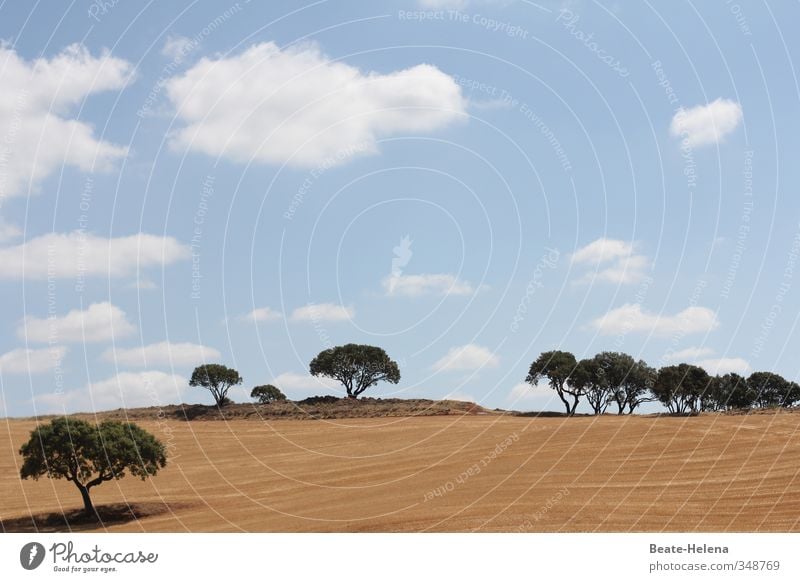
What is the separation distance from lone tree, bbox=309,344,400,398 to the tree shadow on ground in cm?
6713

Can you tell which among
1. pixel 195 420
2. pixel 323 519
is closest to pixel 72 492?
pixel 323 519

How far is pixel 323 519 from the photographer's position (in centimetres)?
4834

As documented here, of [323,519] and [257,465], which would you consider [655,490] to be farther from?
[257,465]

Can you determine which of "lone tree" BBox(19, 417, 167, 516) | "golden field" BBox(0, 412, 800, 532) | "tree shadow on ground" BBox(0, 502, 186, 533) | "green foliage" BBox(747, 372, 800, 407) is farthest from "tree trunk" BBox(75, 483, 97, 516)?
"green foliage" BBox(747, 372, 800, 407)

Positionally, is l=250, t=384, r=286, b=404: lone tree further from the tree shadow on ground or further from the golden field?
the tree shadow on ground

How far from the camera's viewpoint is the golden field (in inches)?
1779

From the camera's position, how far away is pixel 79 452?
51.9 meters

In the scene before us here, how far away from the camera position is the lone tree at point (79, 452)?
170 ft

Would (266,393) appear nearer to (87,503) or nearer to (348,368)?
(348,368)

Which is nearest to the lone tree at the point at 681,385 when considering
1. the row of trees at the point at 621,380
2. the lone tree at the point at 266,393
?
the row of trees at the point at 621,380

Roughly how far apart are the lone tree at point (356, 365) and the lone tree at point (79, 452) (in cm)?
7081

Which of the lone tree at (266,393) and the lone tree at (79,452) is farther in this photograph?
the lone tree at (266,393)

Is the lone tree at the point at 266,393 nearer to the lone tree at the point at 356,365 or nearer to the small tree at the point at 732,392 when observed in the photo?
the lone tree at the point at 356,365
